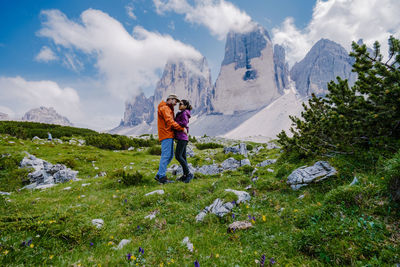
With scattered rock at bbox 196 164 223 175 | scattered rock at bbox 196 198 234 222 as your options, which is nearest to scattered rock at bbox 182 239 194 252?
scattered rock at bbox 196 198 234 222

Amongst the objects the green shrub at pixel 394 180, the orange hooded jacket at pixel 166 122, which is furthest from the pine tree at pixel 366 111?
the orange hooded jacket at pixel 166 122

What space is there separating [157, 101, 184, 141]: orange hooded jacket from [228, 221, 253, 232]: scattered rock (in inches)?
188

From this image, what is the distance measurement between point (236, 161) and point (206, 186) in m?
5.02

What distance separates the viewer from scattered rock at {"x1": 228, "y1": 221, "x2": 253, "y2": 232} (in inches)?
170

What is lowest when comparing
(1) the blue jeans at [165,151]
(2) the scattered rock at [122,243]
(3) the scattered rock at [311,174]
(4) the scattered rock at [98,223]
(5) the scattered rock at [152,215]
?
(2) the scattered rock at [122,243]

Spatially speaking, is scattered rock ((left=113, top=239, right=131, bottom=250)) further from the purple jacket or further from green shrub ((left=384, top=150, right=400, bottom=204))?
green shrub ((left=384, top=150, right=400, bottom=204))

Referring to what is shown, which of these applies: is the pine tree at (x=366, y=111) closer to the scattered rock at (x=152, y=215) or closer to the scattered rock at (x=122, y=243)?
the scattered rock at (x=152, y=215)

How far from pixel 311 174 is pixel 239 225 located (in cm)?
355

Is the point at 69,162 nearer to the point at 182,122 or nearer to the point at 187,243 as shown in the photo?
the point at 182,122

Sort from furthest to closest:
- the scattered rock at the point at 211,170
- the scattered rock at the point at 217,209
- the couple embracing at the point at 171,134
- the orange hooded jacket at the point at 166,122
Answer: the scattered rock at the point at 211,170 < the couple embracing at the point at 171,134 < the orange hooded jacket at the point at 166,122 < the scattered rock at the point at 217,209

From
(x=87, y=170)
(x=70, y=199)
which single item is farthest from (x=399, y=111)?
(x=87, y=170)

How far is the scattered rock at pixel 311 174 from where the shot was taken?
5941 millimetres

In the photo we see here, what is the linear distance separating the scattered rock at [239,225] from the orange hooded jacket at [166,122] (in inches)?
188

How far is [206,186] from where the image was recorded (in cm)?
793
